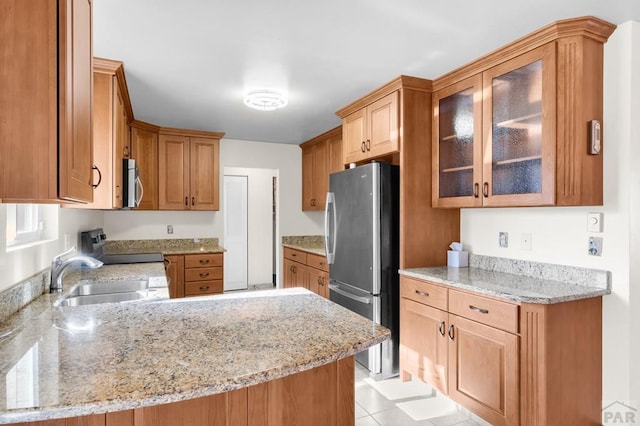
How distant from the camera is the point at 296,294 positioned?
70.3 inches

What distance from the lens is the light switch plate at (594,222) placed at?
2.05m

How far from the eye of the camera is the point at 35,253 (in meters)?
1.95

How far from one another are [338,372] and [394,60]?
6.47 feet

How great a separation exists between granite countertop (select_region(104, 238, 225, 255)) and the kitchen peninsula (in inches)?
111

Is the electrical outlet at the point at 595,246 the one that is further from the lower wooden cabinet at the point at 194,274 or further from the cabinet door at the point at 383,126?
the lower wooden cabinet at the point at 194,274

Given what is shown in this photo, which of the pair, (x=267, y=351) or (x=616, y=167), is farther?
(x=616, y=167)

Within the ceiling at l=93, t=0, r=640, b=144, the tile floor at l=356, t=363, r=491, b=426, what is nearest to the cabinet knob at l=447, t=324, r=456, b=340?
the tile floor at l=356, t=363, r=491, b=426

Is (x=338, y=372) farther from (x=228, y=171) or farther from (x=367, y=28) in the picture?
(x=228, y=171)

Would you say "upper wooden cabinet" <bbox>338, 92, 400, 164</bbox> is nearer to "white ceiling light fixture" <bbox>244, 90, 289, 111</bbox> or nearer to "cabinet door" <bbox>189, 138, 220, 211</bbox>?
"white ceiling light fixture" <bbox>244, 90, 289, 111</bbox>

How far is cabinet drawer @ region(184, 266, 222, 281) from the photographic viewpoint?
13.5ft

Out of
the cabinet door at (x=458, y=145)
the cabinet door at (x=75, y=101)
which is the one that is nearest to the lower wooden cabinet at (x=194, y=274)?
the cabinet door at (x=458, y=145)

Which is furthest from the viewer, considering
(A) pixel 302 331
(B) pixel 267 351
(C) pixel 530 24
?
(C) pixel 530 24

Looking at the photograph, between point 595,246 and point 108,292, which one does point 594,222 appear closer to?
point 595,246

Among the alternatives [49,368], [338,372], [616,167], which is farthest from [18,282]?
[616,167]
